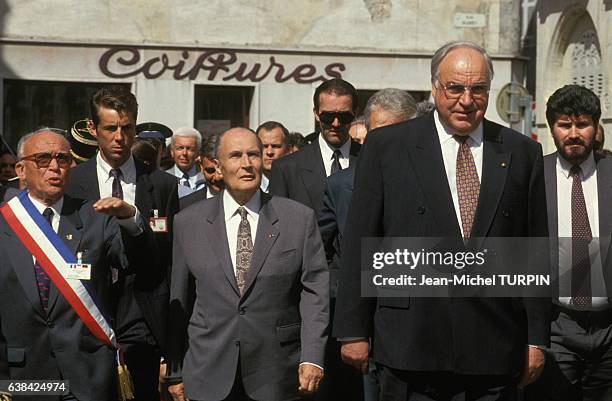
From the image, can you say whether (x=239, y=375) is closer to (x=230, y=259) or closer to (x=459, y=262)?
(x=230, y=259)

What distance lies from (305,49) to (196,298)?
18.5 metres

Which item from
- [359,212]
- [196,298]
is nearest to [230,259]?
[196,298]

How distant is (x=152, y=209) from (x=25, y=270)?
1284 mm

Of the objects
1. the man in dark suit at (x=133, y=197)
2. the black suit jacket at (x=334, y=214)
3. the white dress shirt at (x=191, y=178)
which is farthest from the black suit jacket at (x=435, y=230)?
the white dress shirt at (x=191, y=178)

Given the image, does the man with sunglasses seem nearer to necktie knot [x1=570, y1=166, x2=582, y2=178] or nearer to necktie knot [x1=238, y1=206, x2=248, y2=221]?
necktie knot [x1=238, y1=206, x2=248, y2=221]

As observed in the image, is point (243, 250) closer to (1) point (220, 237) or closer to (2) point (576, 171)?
(1) point (220, 237)

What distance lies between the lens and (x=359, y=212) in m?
5.90

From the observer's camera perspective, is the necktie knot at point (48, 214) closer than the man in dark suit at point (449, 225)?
No

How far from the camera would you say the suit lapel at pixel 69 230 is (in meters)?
6.61

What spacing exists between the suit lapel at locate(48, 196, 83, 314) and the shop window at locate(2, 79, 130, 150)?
1773 cm

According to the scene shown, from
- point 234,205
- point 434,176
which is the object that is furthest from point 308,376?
point 434,176

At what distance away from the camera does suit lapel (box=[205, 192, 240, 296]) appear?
6.65 metres

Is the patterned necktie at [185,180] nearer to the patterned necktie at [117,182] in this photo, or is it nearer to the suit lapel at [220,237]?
the patterned necktie at [117,182]

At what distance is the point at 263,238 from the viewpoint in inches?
265
